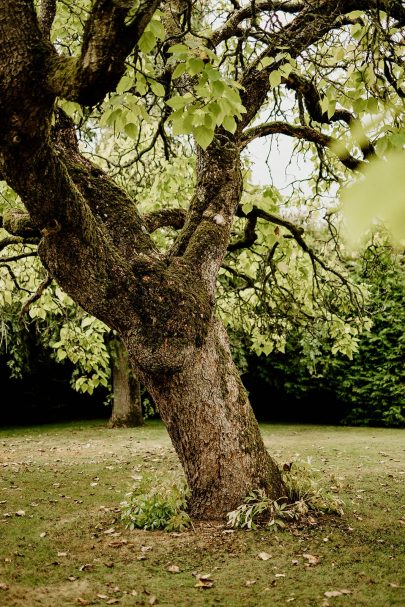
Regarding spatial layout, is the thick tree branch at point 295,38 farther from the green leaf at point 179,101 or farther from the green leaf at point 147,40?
the green leaf at point 179,101

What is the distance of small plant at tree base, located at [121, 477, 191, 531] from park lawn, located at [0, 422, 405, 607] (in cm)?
13

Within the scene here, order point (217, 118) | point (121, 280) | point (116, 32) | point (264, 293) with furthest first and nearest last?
point (264, 293) < point (121, 280) < point (217, 118) < point (116, 32)

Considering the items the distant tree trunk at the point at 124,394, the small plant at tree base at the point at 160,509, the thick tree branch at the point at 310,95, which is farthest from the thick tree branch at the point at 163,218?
the distant tree trunk at the point at 124,394

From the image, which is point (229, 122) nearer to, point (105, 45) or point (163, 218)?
point (105, 45)

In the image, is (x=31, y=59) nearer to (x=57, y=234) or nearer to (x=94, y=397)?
(x=57, y=234)

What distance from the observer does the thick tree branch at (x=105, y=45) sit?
2.75m

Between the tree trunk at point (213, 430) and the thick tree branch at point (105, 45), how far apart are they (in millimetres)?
2956

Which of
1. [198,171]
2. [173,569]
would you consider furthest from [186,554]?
[198,171]

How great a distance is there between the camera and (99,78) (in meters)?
2.81

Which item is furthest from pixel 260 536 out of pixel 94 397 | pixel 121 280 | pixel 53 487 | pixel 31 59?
pixel 94 397

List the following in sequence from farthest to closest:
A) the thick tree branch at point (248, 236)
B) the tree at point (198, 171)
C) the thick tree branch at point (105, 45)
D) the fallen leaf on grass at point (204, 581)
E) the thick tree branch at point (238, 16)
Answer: the thick tree branch at point (248, 236) → the thick tree branch at point (238, 16) → the fallen leaf on grass at point (204, 581) → the tree at point (198, 171) → the thick tree branch at point (105, 45)

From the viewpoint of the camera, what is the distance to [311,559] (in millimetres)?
4859

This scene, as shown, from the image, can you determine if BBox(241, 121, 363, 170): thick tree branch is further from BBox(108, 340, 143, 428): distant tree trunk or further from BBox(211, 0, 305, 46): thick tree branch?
BBox(108, 340, 143, 428): distant tree trunk

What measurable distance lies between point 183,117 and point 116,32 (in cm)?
63
